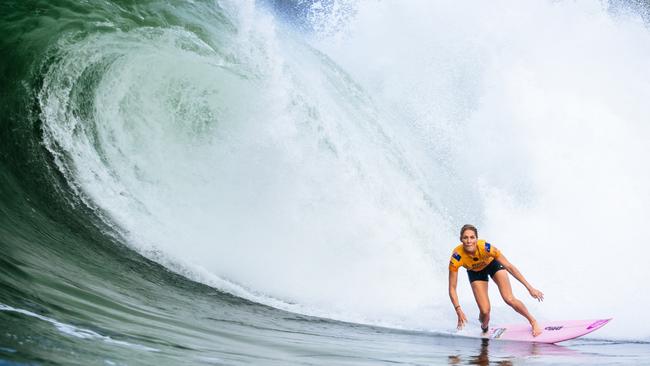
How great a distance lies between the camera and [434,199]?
10.7m

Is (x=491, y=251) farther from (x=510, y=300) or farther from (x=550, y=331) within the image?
(x=550, y=331)

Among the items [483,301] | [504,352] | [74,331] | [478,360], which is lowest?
[74,331]

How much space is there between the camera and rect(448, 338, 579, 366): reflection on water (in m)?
4.23

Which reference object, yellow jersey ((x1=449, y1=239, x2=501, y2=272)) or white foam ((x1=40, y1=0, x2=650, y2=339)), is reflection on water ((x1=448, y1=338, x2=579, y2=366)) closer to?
yellow jersey ((x1=449, y1=239, x2=501, y2=272))

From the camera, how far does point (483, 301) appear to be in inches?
253

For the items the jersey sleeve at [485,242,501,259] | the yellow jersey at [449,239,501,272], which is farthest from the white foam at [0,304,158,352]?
the jersey sleeve at [485,242,501,259]

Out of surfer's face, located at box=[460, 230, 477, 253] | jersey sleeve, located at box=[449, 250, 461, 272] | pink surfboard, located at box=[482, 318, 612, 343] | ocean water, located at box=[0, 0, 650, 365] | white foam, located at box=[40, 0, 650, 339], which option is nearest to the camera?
ocean water, located at box=[0, 0, 650, 365]

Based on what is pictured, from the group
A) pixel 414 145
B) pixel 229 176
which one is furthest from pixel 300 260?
pixel 414 145

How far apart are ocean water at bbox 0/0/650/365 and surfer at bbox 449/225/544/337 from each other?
0.43m

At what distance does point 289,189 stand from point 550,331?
4.01 meters

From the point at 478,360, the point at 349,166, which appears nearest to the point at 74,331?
the point at 478,360

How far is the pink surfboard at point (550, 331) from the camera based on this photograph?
5926 mm

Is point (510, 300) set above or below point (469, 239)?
below

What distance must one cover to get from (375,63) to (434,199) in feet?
18.4
